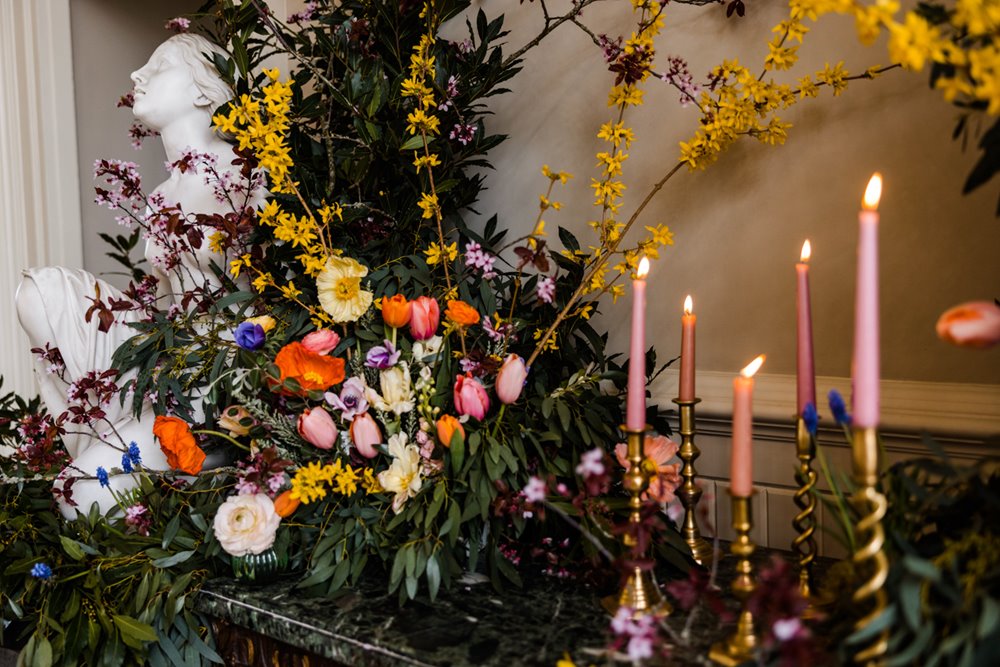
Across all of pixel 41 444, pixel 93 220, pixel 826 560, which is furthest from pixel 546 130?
pixel 93 220

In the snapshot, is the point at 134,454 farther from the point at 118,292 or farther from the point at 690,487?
the point at 690,487

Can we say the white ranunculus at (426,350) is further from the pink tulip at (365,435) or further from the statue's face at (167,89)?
the statue's face at (167,89)

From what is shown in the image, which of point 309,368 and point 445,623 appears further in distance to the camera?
point 309,368

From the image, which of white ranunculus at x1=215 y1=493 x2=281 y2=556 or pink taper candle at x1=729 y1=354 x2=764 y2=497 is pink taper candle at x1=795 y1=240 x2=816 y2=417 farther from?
white ranunculus at x1=215 y1=493 x2=281 y2=556

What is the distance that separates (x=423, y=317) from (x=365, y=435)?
0.55 ft

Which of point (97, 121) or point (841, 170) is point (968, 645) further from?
point (97, 121)

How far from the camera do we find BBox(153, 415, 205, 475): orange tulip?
100 centimetres

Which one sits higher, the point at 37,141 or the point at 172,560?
the point at 37,141

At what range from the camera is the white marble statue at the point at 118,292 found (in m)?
1.19

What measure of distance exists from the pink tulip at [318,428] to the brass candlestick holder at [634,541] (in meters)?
0.39

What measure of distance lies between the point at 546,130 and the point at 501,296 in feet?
1.14

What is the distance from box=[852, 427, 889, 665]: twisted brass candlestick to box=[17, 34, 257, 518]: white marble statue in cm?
99

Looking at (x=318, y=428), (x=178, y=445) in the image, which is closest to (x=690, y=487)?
(x=318, y=428)

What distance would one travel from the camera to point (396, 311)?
3.22ft
